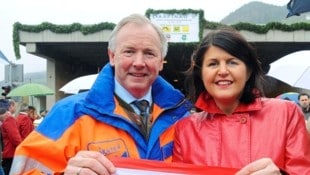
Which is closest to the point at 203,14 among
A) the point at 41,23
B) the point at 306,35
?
the point at 306,35

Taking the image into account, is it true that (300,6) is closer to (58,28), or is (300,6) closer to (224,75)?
(224,75)

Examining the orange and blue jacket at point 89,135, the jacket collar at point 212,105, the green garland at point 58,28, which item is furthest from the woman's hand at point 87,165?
the green garland at point 58,28

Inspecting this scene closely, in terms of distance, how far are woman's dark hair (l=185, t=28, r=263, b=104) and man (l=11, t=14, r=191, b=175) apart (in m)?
0.22

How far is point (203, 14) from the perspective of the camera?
67.6 ft

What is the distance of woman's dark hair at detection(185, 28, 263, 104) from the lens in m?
2.43

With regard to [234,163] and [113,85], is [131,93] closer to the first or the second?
[113,85]

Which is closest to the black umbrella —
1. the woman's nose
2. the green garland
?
the woman's nose

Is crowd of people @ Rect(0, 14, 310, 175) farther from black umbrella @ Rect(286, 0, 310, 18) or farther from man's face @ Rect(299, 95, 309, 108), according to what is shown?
man's face @ Rect(299, 95, 309, 108)

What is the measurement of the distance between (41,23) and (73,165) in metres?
19.8

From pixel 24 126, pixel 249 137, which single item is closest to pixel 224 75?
pixel 249 137

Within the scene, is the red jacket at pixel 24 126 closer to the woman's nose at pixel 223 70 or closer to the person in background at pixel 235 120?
the person in background at pixel 235 120

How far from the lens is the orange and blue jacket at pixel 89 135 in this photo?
2.41 meters

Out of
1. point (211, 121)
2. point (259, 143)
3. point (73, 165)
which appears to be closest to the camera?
point (73, 165)

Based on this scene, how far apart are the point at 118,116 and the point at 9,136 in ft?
22.1
